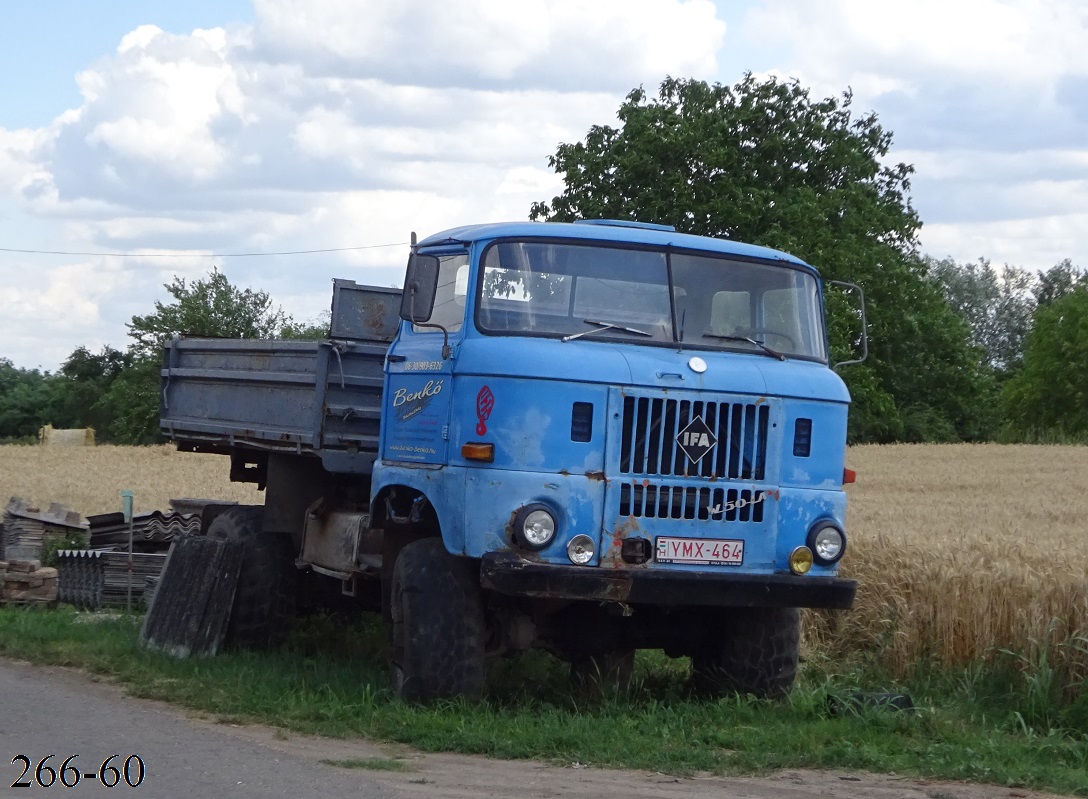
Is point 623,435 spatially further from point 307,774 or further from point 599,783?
point 307,774

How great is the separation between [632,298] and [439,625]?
7.62 ft

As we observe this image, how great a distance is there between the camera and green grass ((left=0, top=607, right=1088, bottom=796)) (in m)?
7.88

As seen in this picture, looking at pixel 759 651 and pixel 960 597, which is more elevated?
pixel 960 597

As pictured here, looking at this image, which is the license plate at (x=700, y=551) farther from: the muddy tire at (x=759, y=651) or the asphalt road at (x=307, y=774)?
the asphalt road at (x=307, y=774)

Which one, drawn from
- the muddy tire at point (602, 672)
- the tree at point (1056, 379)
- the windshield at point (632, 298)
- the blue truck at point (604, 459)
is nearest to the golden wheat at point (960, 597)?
the blue truck at point (604, 459)

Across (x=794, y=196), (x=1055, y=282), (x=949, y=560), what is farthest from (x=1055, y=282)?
(x=949, y=560)

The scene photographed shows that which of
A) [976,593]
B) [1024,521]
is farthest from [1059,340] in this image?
[976,593]

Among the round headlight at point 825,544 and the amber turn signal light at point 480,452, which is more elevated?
the amber turn signal light at point 480,452

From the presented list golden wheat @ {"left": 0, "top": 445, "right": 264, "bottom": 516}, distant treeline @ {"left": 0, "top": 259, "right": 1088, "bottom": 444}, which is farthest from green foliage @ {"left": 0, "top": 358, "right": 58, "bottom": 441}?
golden wheat @ {"left": 0, "top": 445, "right": 264, "bottom": 516}

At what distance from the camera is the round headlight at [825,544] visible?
9.00 m

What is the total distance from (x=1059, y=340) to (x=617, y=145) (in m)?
34.7

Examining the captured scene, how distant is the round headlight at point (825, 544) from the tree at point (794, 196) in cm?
3144

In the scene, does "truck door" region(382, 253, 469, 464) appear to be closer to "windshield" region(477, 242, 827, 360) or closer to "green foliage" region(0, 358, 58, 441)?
"windshield" region(477, 242, 827, 360)

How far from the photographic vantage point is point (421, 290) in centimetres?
941
